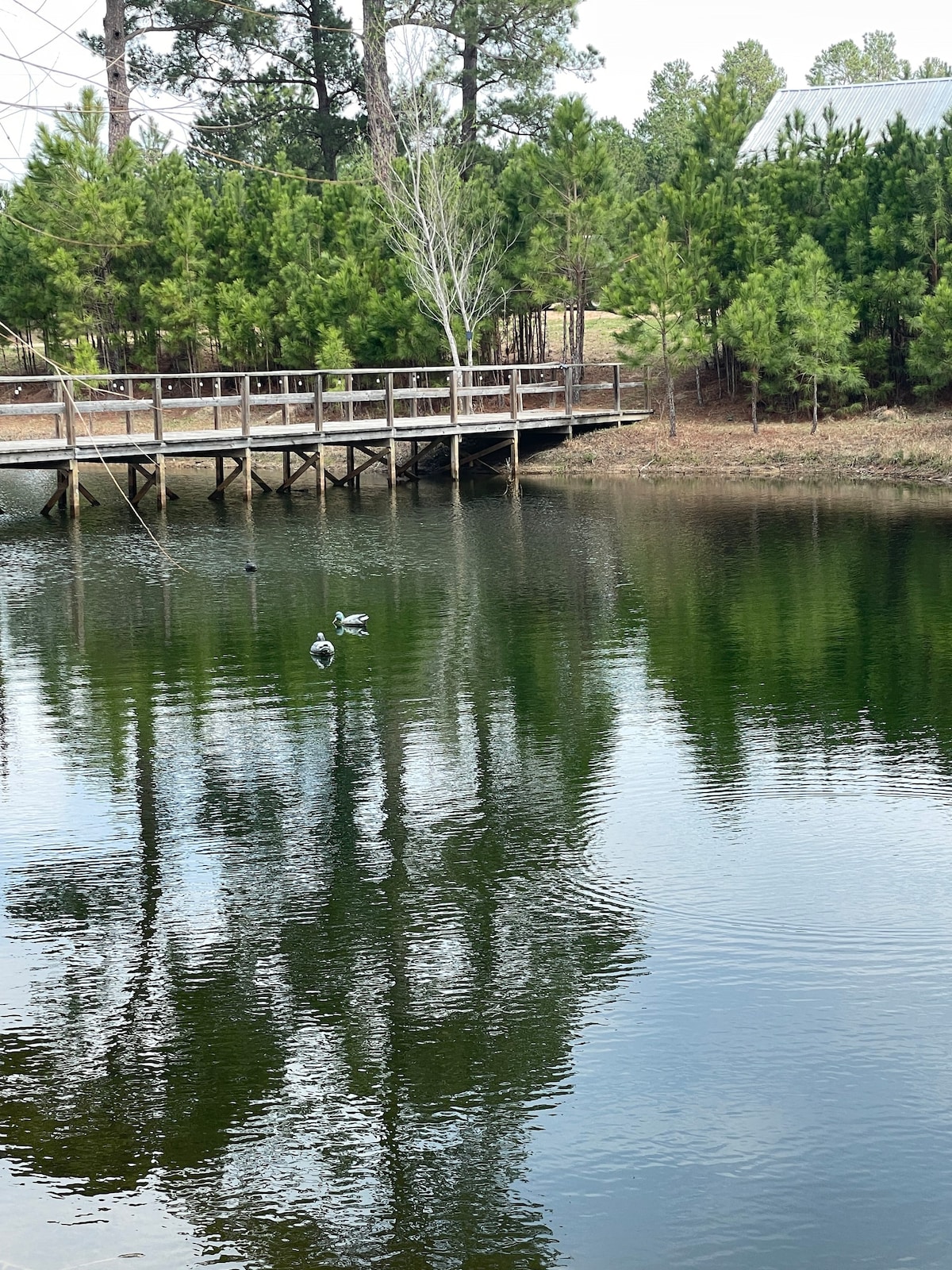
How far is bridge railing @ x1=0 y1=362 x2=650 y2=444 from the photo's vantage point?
26750mm

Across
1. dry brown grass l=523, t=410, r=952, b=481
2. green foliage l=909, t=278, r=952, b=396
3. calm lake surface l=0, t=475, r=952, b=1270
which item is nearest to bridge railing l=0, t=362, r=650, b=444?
dry brown grass l=523, t=410, r=952, b=481

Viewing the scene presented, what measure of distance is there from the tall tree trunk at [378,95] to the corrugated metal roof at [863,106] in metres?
8.98

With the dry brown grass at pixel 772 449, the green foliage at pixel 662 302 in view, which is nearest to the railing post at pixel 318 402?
the dry brown grass at pixel 772 449

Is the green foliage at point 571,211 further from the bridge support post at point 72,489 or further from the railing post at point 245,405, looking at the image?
the bridge support post at point 72,489

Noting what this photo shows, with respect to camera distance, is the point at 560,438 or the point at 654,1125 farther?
the point at 560,438

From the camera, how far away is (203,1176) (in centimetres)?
552

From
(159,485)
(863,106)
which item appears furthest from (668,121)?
(159,485)

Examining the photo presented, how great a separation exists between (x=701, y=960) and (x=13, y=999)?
3094 mm

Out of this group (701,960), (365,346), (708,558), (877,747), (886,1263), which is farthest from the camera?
(365,346)

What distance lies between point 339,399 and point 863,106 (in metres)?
20.5

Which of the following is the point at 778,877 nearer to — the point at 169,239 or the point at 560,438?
the point at 560,438

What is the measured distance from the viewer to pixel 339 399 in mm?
27531

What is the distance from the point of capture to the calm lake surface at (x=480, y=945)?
534 centimetres

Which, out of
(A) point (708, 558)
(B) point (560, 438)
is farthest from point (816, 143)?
(A) point (708, 558)
